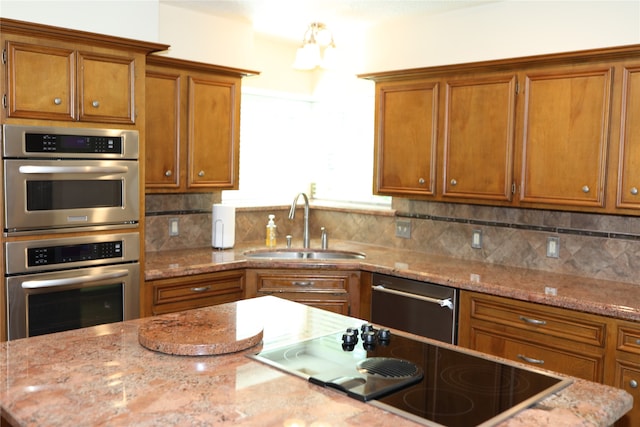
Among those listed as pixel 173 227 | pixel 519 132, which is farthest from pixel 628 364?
pixel 173 227

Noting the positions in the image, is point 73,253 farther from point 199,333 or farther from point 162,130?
point 199,333

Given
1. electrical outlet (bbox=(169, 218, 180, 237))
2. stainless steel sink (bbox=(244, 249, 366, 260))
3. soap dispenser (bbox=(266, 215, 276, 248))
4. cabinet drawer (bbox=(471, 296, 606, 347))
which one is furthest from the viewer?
soap dispenser (bbox=(266, 215, 276, 248))

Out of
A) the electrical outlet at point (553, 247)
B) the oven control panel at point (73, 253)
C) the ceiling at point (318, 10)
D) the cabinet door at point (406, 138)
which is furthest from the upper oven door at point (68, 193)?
the electrical outlet at point (553, 247)

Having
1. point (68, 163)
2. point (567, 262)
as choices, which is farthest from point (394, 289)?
point (68, 163)

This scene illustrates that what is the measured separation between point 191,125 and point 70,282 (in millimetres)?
1304

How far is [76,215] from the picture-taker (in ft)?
10.4

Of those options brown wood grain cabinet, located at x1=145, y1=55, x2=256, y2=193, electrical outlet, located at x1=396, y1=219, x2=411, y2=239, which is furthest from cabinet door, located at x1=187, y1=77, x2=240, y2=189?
electrical outlet, located at x1=396, y1=219, x2=411, y2=239

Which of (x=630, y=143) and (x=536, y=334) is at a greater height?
(x=630, y=143)

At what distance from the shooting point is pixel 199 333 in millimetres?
2033

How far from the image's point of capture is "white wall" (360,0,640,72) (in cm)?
320

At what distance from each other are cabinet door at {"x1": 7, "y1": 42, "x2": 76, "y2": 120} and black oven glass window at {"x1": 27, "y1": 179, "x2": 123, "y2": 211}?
34cm

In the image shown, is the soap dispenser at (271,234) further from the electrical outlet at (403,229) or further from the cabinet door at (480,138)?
the cabinet door at (480,138)

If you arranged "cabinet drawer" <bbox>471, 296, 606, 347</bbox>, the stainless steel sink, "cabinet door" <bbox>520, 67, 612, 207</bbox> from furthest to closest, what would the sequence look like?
the stainless steel sink < "cabinet door" <bbox>520, 67, 612, 207</bbox> < "cabinet drawer" <bbox>471, 296, 606, 347</bbox>

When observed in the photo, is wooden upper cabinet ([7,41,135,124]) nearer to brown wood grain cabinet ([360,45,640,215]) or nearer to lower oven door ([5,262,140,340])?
lower oven door ([5,262,140,340])
